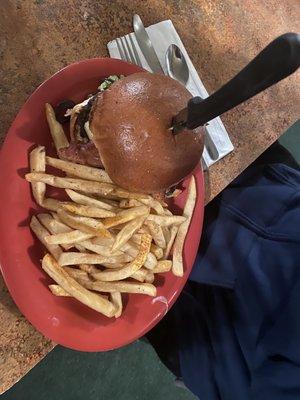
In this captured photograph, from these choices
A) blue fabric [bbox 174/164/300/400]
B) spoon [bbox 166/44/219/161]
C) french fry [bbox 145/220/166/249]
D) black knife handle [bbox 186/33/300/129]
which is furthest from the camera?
spoon [bbox 166/44/219/161]

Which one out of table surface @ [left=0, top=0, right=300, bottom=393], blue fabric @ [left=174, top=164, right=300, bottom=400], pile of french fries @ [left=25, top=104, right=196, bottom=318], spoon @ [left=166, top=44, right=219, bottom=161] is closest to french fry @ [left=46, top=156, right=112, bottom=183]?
pile of french fries @ [left=25, top=104, right=196, bottom=318]

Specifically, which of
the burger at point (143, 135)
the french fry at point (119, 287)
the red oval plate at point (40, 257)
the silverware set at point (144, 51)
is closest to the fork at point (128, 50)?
the silverware set at point (144, 51)

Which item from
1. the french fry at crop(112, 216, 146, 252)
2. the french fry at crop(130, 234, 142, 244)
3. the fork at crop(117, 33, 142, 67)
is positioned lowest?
the french fry at crop(130, 234, 142, 244)

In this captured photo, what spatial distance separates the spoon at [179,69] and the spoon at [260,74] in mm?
625

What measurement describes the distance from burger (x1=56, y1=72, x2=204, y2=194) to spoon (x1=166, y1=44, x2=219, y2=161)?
0.30 meters

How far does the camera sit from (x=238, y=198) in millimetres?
1461

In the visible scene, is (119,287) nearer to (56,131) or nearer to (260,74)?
(56,131)

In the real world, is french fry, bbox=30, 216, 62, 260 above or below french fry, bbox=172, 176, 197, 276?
above

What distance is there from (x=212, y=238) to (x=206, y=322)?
0.85 ft

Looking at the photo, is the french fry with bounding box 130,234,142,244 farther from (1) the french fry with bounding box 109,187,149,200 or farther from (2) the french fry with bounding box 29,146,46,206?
(2) the french fry with bounding box 29,146,46,206

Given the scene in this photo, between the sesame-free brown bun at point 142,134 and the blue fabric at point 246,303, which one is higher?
the sesame-free brown bun at point 142,134

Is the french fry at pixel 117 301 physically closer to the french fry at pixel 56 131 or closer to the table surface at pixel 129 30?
the table surface at pixel 129 30

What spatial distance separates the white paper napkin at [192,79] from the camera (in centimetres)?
135

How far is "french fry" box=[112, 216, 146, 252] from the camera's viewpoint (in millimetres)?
986
